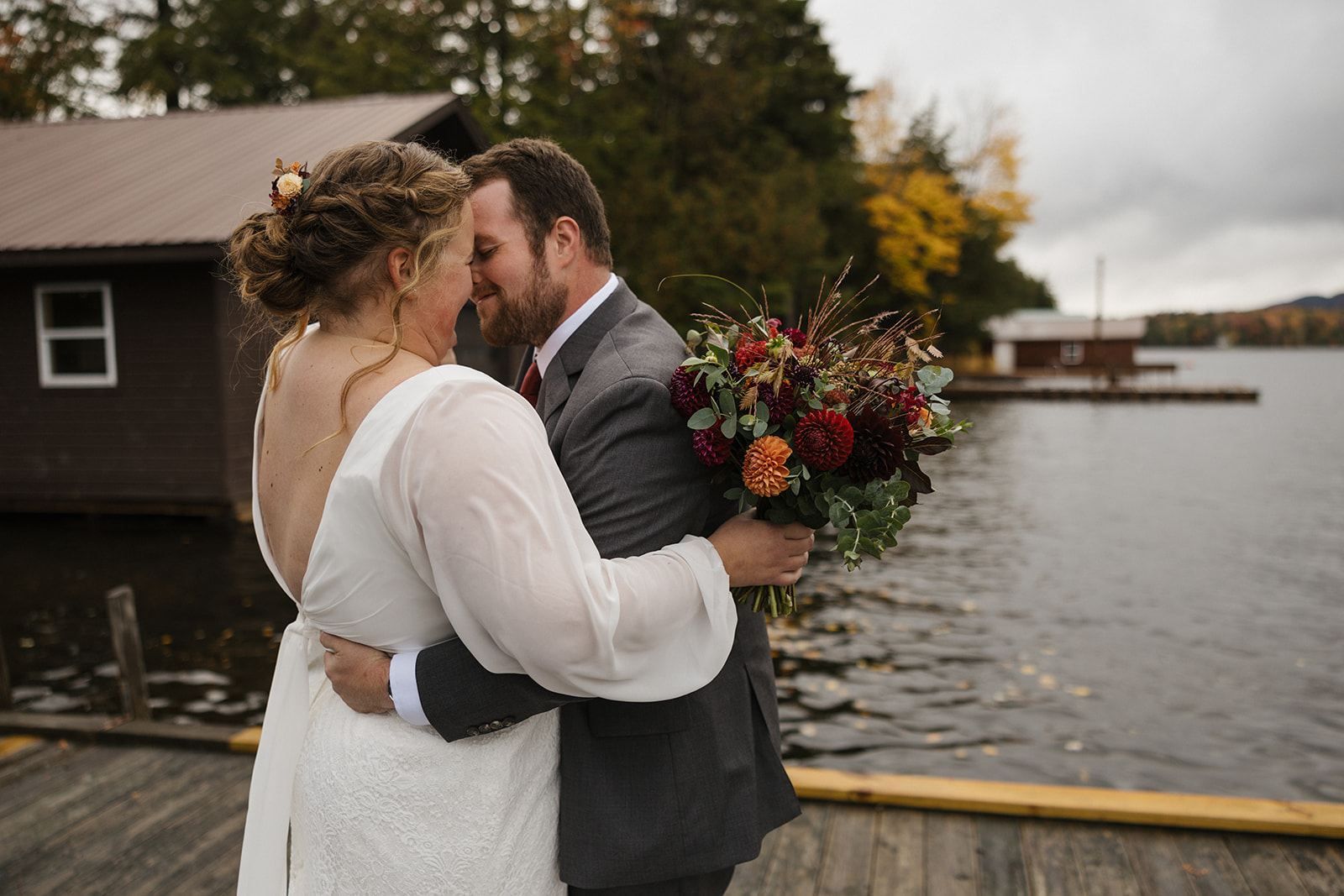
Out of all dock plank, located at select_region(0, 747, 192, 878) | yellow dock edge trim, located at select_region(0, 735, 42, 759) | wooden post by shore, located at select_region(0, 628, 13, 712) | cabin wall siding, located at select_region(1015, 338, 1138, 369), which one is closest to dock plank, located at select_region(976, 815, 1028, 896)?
dock plank, located at select_region(0, 747, 192, 878)

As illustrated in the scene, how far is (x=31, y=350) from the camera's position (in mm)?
13312

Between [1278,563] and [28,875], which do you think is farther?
[1278,563]

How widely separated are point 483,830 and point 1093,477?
19504mm

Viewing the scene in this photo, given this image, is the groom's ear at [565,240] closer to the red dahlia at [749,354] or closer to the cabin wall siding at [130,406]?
the red dahlia at [749,354]

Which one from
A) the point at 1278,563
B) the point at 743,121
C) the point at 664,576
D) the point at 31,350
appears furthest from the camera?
the point at 743,121

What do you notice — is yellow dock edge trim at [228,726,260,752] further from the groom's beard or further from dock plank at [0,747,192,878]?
the groom's beard

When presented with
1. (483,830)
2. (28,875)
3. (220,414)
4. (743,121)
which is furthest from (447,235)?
(743,121)

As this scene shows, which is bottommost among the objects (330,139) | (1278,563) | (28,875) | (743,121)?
(1278,563)

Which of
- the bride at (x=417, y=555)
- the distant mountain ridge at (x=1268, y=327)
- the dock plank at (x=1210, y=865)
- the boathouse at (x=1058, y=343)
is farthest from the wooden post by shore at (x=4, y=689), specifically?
the distant mountain ridge at (x=1268, y=327)

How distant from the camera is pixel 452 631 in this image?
5.85 ft

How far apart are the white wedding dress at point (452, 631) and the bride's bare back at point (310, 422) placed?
81 millimetres

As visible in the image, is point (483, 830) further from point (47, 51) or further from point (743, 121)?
point (47, 51)

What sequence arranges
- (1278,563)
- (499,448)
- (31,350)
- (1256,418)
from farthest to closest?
1. (1256,418)
2. (31,350)
3. (1278,563)
4. (499,448)

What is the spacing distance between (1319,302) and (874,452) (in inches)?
5955
